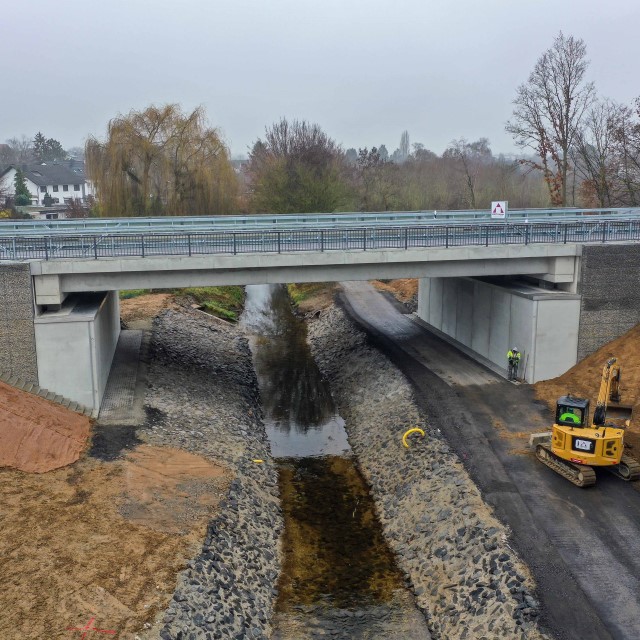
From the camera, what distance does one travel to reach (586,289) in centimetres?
2634

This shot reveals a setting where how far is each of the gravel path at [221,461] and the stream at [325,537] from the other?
1.70ft

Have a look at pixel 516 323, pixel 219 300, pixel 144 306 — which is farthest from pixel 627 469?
pixel 219 300

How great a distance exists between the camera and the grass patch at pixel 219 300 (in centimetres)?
4344

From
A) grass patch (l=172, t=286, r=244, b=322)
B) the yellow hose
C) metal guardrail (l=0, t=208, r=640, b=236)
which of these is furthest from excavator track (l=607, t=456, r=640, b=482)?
grass patch (l=172, t=286, r=244, b=322)

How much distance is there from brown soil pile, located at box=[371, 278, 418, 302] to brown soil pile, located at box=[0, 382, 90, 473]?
28331mm

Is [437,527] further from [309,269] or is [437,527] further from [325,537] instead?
[309,269]

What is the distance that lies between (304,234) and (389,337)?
1142 cm

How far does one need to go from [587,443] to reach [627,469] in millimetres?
1459

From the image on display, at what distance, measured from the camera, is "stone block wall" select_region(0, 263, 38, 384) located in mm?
21797

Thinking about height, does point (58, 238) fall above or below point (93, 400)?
above

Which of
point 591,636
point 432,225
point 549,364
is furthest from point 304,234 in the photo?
point 591,636

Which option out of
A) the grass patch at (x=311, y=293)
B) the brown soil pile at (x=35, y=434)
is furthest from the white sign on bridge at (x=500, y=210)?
the grass patch at (x=311, y=293)

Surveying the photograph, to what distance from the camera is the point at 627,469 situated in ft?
58.7

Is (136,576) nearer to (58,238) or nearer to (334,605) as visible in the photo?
(334,605)
